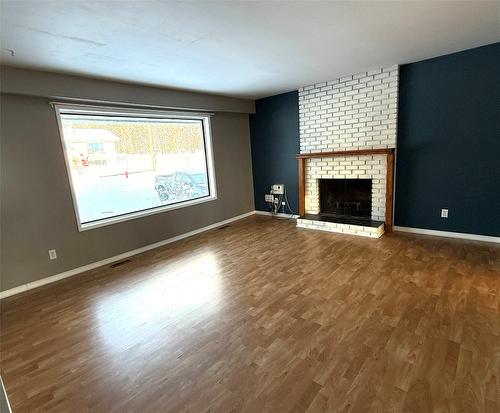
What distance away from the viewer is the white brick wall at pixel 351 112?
3.93 meters

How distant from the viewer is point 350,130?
4.38m

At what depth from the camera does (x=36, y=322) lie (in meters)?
2.49

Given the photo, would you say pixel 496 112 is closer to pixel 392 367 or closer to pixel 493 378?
pixel 493 378

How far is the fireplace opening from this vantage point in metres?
4.48

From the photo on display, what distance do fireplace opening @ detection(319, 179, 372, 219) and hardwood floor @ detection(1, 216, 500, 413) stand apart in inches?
44.3

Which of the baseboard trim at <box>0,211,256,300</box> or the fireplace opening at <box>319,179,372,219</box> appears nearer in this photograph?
the baseboard trim at <box>0,211,256,300</box>

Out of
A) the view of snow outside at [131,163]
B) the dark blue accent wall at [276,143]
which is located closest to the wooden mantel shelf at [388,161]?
the dark blue accent wall at [276,143]

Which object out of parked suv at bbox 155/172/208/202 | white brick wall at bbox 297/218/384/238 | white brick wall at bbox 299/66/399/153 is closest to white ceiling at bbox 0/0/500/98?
white brick wall at bbox 299/66/399/153

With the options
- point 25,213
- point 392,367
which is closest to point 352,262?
point 392,367

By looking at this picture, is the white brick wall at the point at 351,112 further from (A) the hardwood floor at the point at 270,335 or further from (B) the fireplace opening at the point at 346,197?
(A) the hardwood floor at the point at 270,335

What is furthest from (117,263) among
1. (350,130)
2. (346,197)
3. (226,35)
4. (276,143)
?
(350,130)

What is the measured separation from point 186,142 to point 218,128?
74cm

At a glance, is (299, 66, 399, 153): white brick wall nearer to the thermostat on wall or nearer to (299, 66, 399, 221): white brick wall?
Result: (299, 66, 399, 221): white brick wall

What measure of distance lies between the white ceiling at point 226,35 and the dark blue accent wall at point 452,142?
32cm
